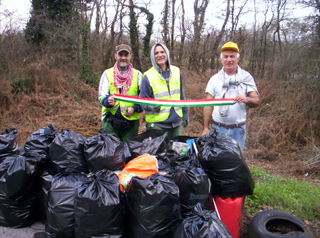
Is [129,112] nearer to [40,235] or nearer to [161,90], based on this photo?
[161,90]

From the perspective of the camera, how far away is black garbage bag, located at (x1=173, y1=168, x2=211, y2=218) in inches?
87.6

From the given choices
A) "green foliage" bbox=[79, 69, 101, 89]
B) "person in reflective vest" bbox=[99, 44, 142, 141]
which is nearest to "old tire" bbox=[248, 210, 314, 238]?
"person in reflective vest" bbox=[99, 44, 142, 141]

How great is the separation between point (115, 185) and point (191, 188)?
2.35ft

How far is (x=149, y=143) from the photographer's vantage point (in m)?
2.98

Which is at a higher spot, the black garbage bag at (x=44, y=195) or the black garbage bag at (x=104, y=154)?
the black garbage bag at (x=104, y=154)

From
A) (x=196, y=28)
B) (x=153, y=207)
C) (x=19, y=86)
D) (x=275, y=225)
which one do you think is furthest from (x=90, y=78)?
(x=275, y=225)

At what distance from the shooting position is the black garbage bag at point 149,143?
2.90 meters

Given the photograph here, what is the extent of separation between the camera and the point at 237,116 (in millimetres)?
3135

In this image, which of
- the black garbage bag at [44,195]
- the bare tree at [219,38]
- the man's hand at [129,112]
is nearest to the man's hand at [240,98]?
the man's hand at [129,112]

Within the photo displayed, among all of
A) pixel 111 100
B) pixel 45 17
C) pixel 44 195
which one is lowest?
pixel 44 195

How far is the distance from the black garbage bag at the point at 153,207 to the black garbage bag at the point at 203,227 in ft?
0.79

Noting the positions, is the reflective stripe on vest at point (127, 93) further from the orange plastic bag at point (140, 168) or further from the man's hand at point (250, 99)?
the man's hand at point (250, 99)

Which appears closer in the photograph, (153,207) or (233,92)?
(153,207)

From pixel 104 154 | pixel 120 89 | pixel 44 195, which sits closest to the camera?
pixel 104 154
